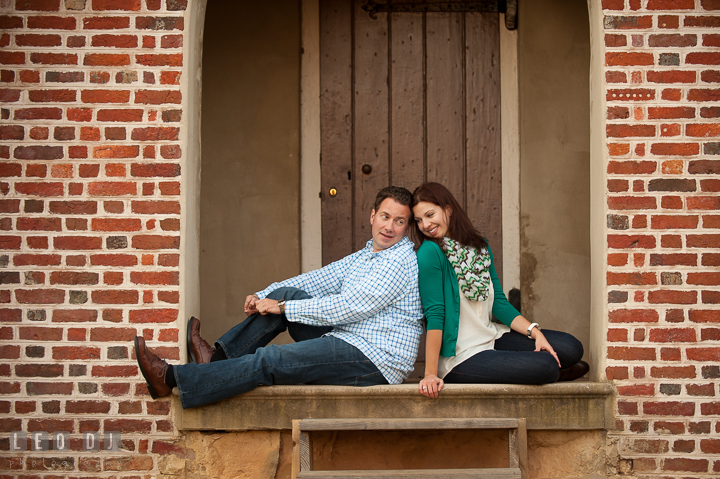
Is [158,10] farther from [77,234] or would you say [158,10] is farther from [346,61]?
[346,61]

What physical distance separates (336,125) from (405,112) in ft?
1.51

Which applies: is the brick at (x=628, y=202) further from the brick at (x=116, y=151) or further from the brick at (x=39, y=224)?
Result: the brick at (x=39, y=224)

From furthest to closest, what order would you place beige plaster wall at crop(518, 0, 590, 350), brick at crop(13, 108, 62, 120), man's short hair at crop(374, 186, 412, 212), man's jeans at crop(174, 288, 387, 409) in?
beige plaster wall at crop(518, 0, 590, 350) < man's short hair at crop(374, 186, 412, 212) < brick at crop(13, 108, 62, 120) < man's jeans at crop(174, 288, 387, 409)

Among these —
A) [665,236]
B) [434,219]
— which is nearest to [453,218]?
[434,219]

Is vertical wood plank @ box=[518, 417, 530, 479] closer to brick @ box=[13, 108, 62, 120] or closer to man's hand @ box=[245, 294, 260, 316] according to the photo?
man's hand @ box=[245, 294, 260, 316]

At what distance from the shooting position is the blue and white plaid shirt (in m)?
2.68

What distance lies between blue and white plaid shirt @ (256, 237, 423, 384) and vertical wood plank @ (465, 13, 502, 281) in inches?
45.2

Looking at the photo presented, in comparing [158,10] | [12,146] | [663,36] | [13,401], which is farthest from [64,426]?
[663,36]

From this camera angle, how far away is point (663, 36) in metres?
2.75

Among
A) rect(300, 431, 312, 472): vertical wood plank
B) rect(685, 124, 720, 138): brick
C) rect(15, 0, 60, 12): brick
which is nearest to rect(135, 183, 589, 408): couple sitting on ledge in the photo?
rect(300, 431, 312, 472): vertical wood plank

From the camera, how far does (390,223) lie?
284cm

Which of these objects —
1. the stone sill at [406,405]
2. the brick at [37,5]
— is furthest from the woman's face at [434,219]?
the brick at [37,5]

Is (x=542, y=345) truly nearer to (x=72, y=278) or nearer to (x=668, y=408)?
(x=668, y=408)

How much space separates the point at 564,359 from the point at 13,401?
2610 mm
